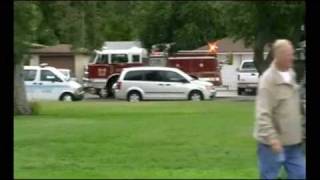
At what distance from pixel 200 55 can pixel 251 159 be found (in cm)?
2720

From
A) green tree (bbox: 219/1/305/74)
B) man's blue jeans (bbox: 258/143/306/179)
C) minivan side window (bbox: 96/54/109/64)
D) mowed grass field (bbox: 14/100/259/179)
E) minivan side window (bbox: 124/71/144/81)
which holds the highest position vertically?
minivan side window (bbox: 96/54/109/64)

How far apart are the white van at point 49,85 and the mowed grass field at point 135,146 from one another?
10308 millimetres

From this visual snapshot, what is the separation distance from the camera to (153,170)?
9039 mm

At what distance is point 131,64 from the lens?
3625cm

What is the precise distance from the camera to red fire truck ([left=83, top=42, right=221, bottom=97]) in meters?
34.8

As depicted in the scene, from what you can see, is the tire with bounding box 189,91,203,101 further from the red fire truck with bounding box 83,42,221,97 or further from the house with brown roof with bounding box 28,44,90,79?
the house with brown roof with bounding box 28,44,90,79

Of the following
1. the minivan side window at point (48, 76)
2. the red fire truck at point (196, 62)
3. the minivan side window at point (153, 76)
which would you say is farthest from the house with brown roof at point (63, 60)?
the minivan side window at point (153, 76)

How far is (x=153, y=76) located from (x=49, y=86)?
4.09 metres

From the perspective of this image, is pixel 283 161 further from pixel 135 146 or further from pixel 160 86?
pixel 160 86

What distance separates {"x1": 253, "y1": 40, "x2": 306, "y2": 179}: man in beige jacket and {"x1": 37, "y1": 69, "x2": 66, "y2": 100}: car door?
902 inches

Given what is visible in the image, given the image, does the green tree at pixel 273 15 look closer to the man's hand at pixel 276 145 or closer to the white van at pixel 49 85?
the man's hand at pixel 276 145

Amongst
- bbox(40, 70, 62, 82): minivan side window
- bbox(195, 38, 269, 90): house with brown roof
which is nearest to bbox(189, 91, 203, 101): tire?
bbox(40, 70, 62, 82): minivan side window

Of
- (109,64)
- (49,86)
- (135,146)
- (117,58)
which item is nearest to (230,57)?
(117,58)

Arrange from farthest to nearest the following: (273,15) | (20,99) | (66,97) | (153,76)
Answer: (153,76)
(66,97)
(20,99)
(273,15)
